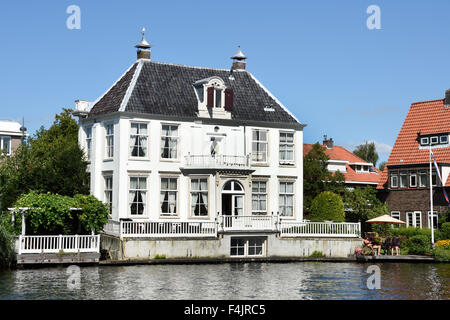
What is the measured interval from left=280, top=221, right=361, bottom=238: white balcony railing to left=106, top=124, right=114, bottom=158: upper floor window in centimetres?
1117

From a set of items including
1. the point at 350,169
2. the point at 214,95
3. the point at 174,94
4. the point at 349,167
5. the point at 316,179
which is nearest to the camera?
the point at 174,94

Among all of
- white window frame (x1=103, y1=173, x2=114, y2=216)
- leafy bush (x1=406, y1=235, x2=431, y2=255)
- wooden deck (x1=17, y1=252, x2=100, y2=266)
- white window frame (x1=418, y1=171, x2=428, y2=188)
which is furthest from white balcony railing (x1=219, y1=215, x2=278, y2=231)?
white window frame (x1=418, y1=171, x2=428, y2=188)

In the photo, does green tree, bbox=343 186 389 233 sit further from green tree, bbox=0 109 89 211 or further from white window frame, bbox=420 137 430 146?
green tree, bbox=0 109 89 211

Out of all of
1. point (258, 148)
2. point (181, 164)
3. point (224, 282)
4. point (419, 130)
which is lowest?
point (224, 282)

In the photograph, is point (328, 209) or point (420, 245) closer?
point (420, 245)

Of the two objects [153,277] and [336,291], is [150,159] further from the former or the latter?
[336,291]

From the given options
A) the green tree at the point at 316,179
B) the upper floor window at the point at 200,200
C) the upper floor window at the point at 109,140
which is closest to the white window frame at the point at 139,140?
the upper floor window at the point at 109,140

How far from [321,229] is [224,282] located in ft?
48.3

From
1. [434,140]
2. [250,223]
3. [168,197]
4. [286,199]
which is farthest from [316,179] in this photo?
[168,197]

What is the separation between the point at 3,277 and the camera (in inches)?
1251

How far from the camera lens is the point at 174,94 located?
152ft

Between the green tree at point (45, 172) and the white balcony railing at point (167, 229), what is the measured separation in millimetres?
6637

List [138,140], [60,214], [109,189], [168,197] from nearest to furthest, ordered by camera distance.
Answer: [60,214], [138,140], [168,197], [109,189]

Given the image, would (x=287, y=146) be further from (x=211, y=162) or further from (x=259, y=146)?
(x=211, y=162)
